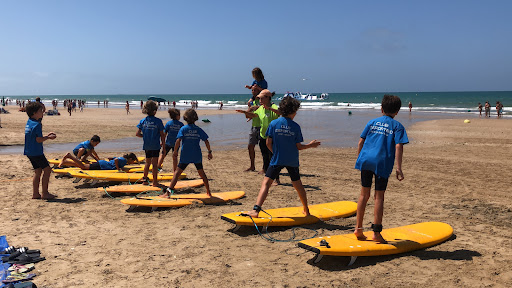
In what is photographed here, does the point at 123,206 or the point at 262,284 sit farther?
the point at 123,206

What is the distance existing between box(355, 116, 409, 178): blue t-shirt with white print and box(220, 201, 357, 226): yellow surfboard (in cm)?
168

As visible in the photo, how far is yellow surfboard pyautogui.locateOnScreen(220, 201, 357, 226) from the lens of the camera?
5786 millimetres

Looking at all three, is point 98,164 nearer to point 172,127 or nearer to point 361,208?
point 172,127

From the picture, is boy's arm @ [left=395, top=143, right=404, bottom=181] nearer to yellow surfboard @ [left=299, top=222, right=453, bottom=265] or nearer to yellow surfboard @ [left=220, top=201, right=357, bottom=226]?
yellow surfboard @ [left=299, top=222, right=453, bottom=265]

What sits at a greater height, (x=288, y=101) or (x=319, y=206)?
(x=288, y=101)

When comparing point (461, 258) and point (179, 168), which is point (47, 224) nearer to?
point (179, 168)

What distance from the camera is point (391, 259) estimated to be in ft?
15.9

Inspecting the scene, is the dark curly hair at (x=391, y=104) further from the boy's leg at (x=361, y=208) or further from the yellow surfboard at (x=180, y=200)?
the yellow surfboard at (x=180, y=200)

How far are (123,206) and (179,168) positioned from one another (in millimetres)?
1369

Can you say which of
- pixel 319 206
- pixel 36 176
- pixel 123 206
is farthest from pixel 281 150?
pixel 36 176

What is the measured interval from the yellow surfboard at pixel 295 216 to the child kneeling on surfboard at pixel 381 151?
1.35m

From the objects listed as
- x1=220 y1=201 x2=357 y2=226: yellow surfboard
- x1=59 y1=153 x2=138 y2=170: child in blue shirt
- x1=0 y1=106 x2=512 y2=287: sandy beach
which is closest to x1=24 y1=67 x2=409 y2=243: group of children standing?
x1=220 y1=201 x2=357 y2=226: yellow surfboard

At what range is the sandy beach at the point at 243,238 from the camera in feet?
14.3

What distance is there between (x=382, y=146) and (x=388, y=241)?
4.20 ft
